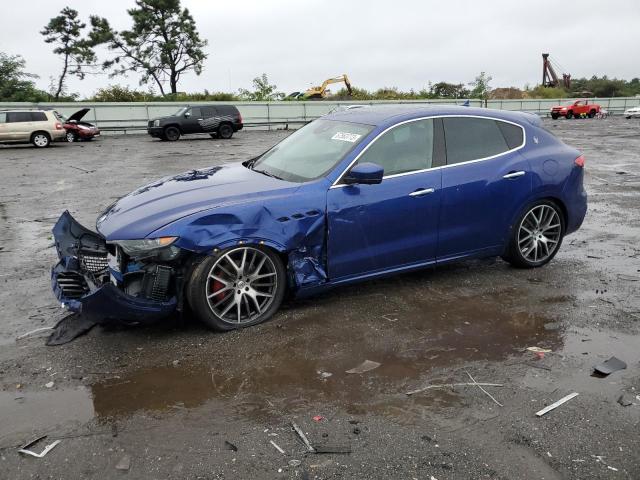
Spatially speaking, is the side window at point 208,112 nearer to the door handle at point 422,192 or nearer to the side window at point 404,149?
the side window at point 404,149

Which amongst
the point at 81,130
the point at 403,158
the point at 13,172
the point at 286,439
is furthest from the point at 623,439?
the point at 81,130

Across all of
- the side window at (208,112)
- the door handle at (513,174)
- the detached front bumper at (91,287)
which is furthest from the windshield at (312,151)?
the side window at (208,112)

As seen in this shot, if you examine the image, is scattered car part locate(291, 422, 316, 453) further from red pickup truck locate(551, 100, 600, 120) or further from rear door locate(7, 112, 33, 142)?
red pickup truck locate(551, 100, 600, 120)

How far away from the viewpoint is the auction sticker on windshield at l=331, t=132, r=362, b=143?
16.2 ft

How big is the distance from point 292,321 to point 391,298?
1.03 meters

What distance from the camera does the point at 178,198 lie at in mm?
4488

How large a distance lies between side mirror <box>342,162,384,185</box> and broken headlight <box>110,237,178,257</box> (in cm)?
150

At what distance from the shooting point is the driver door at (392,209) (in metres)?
4.61

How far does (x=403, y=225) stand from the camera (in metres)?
4.86

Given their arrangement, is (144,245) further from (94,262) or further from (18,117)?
(18,117)

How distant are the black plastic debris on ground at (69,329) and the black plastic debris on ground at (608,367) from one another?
3.58 meters

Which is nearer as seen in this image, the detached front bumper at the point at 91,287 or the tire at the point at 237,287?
the detached front bumper at the point at 91,287

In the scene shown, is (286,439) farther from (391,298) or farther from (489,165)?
(489,165)

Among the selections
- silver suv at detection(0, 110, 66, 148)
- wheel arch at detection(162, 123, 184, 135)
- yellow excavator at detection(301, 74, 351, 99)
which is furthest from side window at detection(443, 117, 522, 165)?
yellow excavator at detection(301, 74, 351, 99)
